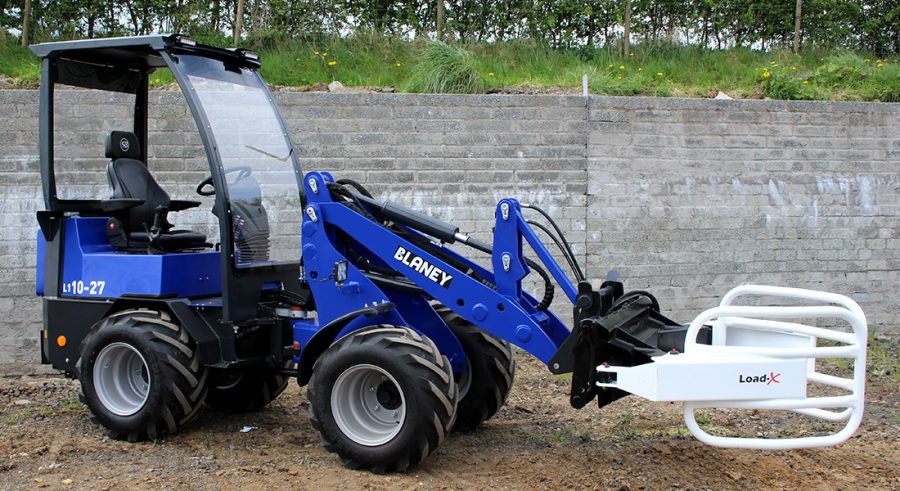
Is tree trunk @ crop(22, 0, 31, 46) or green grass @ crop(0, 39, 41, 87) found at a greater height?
tree trunk @ crop(22, 0, 31, 46)

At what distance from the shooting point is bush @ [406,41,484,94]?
9672 millimetres

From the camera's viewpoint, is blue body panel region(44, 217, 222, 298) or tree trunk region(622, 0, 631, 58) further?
tree trunk region(622, 0, 631, 58)

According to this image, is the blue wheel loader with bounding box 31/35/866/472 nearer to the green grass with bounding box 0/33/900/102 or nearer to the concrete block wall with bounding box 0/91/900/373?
the concrete block wall with bounding box 0/91/900/373

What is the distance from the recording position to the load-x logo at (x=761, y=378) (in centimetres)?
420

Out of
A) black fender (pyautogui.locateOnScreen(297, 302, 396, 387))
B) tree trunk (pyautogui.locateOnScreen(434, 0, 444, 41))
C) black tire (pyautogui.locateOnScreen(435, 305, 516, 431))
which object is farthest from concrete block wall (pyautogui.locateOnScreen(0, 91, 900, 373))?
tree trunk (pyautogui.locateOnScreen(434, 0, 444, 41))

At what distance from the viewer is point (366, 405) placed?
5.14m

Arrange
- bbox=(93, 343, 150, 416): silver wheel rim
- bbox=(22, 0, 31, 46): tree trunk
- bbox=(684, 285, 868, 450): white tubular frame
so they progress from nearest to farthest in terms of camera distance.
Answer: bbox=(684, 285, 868, 450): white tubular frame, bbox=(93, 343, 150, 416): silver wheel rim, bbox=(22, 0, 31, 46): tree trunk

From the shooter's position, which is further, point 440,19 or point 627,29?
point 627,29

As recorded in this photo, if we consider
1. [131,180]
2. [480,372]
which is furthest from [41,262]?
[480,372]

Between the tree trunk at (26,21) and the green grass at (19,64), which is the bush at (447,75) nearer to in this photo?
the green grass at (19,64)

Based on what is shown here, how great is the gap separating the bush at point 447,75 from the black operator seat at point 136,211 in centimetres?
412

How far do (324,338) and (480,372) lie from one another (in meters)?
1.07

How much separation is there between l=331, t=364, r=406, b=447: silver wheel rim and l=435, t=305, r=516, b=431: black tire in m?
0.76

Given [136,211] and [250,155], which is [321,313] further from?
[136,211]
